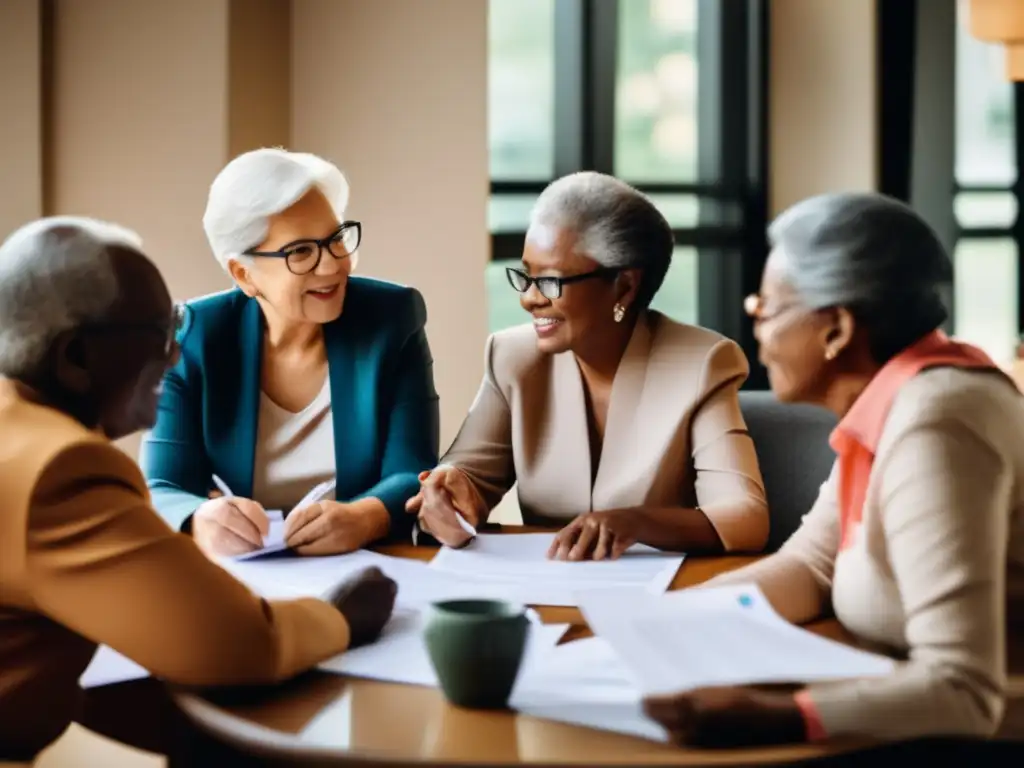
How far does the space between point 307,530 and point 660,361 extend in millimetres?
689

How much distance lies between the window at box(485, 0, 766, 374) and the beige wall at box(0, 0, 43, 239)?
1.34 meters

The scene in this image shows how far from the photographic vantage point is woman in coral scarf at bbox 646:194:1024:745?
1095 mm

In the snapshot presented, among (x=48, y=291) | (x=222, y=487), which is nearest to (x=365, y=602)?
(x=48, y=291)

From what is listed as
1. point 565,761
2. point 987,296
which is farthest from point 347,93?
point 565,761

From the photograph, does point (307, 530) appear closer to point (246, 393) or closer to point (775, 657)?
point (246, 393)

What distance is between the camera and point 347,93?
3.57m

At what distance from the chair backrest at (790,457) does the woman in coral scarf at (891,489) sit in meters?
0.69

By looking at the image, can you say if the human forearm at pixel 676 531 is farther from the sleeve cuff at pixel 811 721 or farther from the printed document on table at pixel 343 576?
the sleeve cuff at pixel 811 721

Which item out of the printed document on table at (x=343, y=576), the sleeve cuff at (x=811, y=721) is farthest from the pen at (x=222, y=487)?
the sleeve cuff at (x=811, y=721)

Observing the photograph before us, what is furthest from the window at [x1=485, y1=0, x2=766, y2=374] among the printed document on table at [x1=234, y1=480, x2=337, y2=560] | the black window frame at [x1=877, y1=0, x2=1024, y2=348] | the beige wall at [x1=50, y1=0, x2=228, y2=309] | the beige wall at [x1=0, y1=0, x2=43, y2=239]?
the printed document on table at [x1=234, y1=480, x2=337, y2=560]

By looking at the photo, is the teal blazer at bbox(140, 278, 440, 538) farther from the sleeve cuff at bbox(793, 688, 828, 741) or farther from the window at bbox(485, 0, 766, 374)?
the window at bbox(485, 0, 766, 374)

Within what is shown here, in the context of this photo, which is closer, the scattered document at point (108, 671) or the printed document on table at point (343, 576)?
the scattered document at point (108, 671)

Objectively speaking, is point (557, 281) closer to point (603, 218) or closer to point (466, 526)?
point (603, 218)

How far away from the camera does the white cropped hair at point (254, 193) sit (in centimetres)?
220
